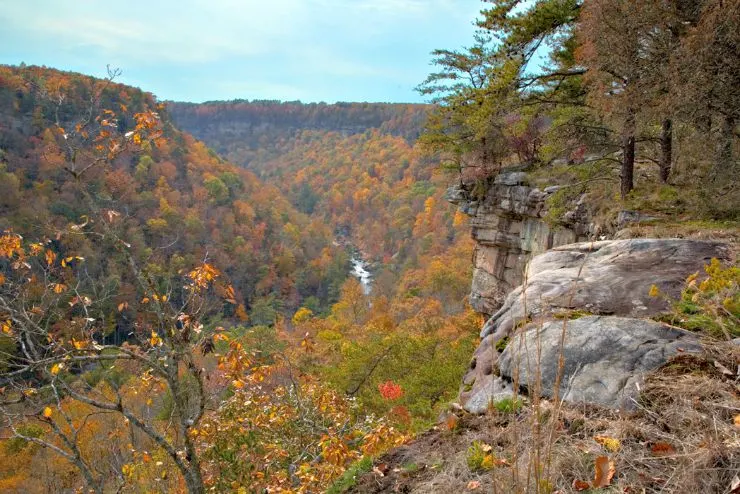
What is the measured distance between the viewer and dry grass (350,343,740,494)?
187 centimetres

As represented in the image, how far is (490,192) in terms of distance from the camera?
57.6 feet

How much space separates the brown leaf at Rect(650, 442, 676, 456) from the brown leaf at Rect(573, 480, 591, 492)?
360 mm

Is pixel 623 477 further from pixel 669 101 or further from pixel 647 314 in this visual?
pixel 669 101

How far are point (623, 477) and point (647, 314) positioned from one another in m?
2.25

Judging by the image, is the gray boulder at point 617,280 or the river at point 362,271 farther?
the river at point 362,271

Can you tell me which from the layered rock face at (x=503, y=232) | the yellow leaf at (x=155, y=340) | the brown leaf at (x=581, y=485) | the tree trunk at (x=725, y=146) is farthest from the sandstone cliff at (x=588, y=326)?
the layered rock face at (x=503, y=232)

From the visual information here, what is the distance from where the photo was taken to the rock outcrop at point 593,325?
2967 millimetres

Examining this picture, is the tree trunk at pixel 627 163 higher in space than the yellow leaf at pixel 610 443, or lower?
higher

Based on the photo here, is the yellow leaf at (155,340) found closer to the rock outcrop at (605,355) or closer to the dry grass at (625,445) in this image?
the dry grass at (625,445)

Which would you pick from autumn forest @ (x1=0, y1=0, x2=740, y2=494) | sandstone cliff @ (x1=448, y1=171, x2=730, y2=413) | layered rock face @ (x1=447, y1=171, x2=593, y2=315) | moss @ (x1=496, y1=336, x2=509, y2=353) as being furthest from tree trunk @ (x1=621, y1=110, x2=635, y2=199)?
moss @ (x1=496, y1=336, x2=509, y2=353)

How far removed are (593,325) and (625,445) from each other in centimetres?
131

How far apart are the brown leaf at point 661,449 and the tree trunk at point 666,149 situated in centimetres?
821

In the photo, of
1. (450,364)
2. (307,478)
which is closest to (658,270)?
(307,478)

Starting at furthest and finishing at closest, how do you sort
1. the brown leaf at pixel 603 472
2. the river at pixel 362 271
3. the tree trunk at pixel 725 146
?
the river at pixel 362 271, the tree trunk at pixel 725 146, the brown leaf at pixel 603 472
